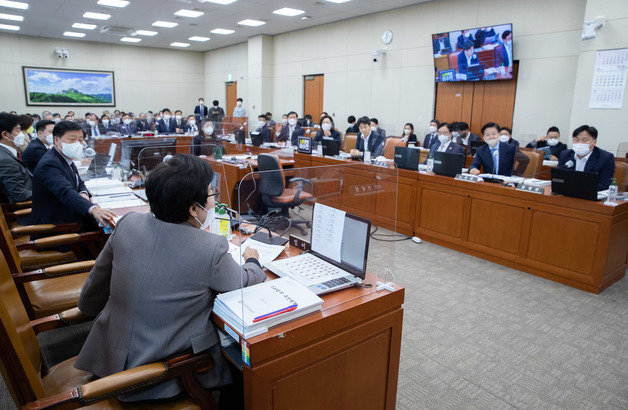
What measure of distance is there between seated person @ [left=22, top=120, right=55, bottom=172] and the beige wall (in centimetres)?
1200

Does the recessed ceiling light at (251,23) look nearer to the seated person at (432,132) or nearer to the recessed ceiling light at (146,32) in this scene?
the recessed ceiling light at (146,32)

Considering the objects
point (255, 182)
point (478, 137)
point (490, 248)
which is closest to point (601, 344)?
point (490, 248)

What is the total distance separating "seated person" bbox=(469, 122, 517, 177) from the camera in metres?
4.50

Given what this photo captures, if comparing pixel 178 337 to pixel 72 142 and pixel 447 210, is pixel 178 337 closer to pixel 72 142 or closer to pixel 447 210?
pixel 72 142

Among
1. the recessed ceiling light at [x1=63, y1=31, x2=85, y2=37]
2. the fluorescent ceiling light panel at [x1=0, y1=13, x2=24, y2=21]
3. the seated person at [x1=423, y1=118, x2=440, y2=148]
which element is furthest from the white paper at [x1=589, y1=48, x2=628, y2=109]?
the recessed ceiling light at [x1=63, y1=31, x2=85, y2=37]

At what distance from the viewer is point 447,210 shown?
448 cm

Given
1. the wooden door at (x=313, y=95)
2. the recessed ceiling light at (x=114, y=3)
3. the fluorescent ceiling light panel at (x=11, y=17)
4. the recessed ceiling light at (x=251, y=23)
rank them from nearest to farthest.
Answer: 1. the recessed ceiling light at (x=114, y=3)
2. the fluorescent ceiling light panel at (x=11, y=17)
3. the recessed ceiling light at (x=251, y=23)
4. the wooden door at (x=313, y=95)

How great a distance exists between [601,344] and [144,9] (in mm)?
10383

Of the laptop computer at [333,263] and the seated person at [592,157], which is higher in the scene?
the seated person at [592,157]

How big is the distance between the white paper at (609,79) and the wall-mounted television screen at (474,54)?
1.45 m

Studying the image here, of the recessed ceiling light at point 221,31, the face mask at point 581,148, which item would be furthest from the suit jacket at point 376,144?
the recessed ceiling light at point 221,31

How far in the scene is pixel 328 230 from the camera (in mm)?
1825

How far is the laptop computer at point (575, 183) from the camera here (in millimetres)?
3371

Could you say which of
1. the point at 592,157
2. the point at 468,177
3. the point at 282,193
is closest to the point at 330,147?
the point at 468,177
